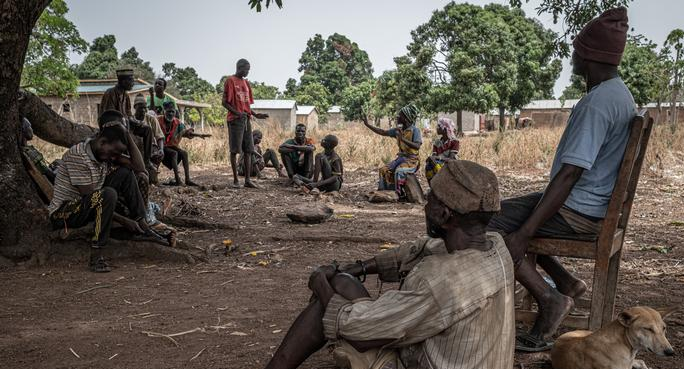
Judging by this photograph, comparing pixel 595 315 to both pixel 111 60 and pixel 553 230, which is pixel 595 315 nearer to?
pixel 553 230

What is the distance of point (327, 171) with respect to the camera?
10.4m

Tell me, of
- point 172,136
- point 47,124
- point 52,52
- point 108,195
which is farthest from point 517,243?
point 52,52

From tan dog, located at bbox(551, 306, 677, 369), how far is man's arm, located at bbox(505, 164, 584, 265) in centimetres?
48

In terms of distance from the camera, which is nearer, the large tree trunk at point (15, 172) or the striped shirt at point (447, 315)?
the striped shirt at point (447, 315)

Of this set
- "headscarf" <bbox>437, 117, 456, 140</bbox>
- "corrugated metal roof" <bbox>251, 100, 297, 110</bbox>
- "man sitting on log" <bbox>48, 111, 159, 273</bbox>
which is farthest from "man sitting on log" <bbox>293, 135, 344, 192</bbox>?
"corrugated metal roof" <bbox>251, 100, 297, 110</bbox>

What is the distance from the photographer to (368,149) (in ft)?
52.1

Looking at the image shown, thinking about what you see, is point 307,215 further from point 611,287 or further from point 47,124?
point 611,287

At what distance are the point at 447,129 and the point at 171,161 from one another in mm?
4628

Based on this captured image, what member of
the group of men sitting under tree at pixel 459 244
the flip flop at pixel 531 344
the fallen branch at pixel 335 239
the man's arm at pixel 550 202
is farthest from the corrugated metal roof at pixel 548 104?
the man's arm at pixel 550 202

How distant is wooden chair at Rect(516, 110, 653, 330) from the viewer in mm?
2889

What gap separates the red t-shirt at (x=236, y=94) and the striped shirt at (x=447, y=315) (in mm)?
8302

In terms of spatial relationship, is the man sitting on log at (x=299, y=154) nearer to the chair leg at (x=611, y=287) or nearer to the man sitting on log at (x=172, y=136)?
the man sitting on log at (x=172, y=136)

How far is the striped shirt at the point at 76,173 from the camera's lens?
5.01 meters

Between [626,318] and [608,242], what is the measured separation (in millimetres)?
408
